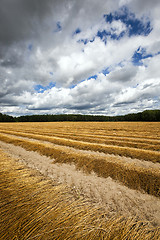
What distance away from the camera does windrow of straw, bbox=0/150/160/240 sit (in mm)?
2535

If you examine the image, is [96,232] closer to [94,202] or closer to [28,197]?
[94,202]

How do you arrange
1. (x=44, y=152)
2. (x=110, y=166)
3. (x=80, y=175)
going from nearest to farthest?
(x=80, y=175)
(x=110, y=166)
(x=44, y=152)

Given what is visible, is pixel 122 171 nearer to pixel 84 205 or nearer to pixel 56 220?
pixel 84 205

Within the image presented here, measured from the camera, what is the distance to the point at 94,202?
403cm

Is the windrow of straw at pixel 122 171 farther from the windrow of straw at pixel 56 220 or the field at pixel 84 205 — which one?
the windrow of straw at pixel 56 220

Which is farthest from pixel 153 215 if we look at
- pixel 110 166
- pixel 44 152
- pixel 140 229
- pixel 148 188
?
pixel 44 152

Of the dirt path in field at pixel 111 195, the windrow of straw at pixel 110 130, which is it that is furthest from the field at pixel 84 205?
the windrow of straw at pixel 110 130

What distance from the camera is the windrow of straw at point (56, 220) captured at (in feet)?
8.32

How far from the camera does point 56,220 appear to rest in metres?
2.88

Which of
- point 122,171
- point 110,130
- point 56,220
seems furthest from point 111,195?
point 110,130

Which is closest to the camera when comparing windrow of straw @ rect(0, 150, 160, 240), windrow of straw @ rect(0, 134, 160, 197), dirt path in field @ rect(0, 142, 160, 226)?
windrow of straw @ rect(0, 150, 160, 240)

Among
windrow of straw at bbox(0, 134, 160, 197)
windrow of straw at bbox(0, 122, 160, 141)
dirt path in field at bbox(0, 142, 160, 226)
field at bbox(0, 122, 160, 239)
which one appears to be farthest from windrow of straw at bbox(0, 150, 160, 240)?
windrow of straw at bbox(0, 122, 160, 141)

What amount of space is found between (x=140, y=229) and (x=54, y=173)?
4805 millimetres

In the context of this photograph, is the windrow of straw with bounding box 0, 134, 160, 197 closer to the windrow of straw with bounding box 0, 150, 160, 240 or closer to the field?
the field
